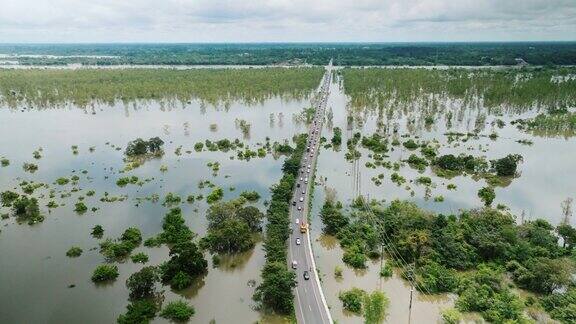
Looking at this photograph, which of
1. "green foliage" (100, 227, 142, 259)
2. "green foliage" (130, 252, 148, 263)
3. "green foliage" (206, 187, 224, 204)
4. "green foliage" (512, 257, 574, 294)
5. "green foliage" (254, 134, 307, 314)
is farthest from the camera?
"green foliage" (206, 187, 224, 204)

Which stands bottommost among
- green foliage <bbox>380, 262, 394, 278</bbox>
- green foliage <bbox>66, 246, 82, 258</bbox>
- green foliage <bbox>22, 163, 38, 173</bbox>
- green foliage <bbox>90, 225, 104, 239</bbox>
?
green foliage <bbox>380, 262, 394, 278</bbox>

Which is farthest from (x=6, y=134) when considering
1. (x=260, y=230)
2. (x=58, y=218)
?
(x=260, y=230)

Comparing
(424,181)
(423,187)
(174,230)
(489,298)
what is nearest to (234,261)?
(174,230)

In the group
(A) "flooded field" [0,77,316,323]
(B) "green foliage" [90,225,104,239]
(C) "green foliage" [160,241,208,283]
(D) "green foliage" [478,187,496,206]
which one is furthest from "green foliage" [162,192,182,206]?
(D) "green foliage" [478,187,496,206]

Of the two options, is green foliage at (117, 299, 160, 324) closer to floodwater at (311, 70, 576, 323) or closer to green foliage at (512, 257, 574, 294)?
floodwater at (311, 70, 576, 323)

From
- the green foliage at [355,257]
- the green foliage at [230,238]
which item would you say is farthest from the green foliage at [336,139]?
the green foliage at [355,257]

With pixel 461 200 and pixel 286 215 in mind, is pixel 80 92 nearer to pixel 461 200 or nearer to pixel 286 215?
pixel 286 215

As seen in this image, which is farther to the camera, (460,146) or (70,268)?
(460,146)
